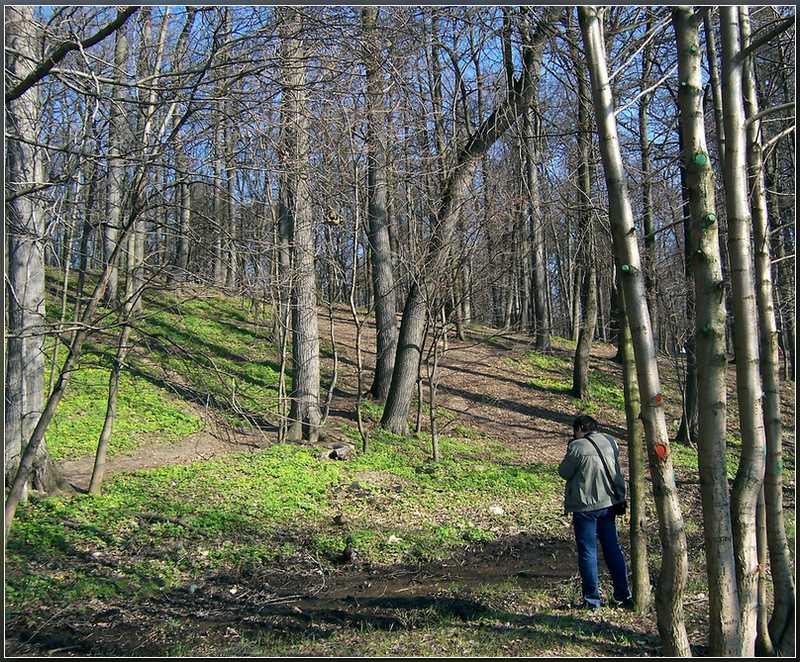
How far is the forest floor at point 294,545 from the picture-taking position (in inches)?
218

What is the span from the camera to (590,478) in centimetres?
591

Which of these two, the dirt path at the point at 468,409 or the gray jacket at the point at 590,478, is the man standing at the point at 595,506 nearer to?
the gray jacket at the point at 590,478

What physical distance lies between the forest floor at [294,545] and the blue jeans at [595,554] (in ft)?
0.74

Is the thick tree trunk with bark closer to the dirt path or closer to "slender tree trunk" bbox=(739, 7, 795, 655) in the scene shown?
"slender tree trunk" bbox=(739, 7, 795, 655)

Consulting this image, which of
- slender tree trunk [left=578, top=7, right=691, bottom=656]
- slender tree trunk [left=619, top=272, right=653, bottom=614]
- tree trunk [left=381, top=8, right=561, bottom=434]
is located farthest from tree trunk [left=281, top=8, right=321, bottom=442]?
slender tree trunk [left=619, top=272, right=653, bottom=614]

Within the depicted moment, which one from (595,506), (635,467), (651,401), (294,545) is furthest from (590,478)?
(294,545)

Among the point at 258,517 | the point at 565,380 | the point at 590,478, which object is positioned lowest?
the point at 258,517

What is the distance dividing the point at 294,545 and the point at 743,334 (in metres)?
5.60

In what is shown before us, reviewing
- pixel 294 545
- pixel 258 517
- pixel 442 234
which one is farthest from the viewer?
pixel 442 234

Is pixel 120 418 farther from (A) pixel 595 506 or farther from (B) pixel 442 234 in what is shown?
(A) pixel 595 506

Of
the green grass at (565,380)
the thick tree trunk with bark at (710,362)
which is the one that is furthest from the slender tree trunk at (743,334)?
the green grass at (565,380)

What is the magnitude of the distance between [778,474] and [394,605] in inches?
139

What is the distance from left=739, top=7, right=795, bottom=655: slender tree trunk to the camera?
4.80 meters

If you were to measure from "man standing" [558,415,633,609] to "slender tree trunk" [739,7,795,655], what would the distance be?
3.96ft
